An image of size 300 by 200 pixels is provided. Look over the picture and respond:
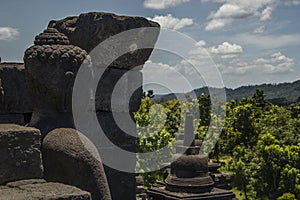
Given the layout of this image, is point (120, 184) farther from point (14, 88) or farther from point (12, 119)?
point (14, 88)

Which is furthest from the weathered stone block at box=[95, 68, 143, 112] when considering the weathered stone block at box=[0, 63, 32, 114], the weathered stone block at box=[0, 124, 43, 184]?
the weathered stone block at box=[0, 124, 43, 184]

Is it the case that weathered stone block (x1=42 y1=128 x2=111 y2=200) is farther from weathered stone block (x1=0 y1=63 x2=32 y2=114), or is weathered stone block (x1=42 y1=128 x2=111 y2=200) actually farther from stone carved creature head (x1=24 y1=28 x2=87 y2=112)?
weathered stone block (x1=0 y1=63 x2=32 y2=114)

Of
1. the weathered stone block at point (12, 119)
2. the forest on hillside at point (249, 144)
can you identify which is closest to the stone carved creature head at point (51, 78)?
the weathered stone block at point (12, 119)

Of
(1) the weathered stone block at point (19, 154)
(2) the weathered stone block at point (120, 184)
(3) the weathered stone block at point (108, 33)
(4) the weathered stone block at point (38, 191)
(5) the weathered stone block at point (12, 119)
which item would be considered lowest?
(2) the weathered stone block at point (120, 184)

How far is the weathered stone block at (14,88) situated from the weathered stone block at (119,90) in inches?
26.6

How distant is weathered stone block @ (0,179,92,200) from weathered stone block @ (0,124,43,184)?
60mm

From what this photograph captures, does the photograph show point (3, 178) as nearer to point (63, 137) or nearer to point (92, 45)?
point (63, 137)

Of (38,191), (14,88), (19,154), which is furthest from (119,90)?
(38,191)

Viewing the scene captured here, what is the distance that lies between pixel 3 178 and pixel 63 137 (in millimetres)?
431

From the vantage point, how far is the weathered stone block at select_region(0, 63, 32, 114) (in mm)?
4023

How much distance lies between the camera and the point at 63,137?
2.72m

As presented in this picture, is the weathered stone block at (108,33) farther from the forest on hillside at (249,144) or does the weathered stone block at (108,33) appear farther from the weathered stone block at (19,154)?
the forest on hillside at (249,144)

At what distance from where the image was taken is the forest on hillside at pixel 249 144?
18.1 metres

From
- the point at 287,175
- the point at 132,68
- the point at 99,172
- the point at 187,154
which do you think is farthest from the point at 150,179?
the point at 99,172
